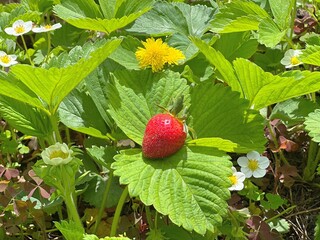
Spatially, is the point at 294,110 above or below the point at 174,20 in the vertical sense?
below

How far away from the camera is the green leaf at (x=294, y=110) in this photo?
169 centimetres

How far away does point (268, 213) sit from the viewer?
160 centimetres

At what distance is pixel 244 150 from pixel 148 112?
0.78ft

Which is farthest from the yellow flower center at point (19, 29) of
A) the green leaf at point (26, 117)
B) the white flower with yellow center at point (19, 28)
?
the green leaf at point (26, 117)

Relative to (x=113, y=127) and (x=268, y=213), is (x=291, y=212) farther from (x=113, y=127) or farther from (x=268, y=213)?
(x=113, y=127)

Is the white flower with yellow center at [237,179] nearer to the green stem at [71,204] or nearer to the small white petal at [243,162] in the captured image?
the small white petal at [243,162]

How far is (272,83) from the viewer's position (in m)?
1.40

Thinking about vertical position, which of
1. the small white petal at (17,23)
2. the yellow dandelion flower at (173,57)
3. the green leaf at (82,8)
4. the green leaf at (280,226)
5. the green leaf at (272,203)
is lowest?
the green leaf at (280,226)

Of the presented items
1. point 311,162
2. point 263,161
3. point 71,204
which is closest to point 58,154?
point 71,204

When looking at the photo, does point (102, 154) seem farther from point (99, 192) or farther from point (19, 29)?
point (19, 29)

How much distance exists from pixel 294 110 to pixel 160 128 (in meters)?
0.54

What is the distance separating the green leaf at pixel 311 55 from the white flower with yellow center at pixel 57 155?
25.3 inches

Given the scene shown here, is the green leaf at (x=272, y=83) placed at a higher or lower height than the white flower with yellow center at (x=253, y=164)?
higher

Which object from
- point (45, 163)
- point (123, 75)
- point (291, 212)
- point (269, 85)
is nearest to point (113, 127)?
point (123, 75)
